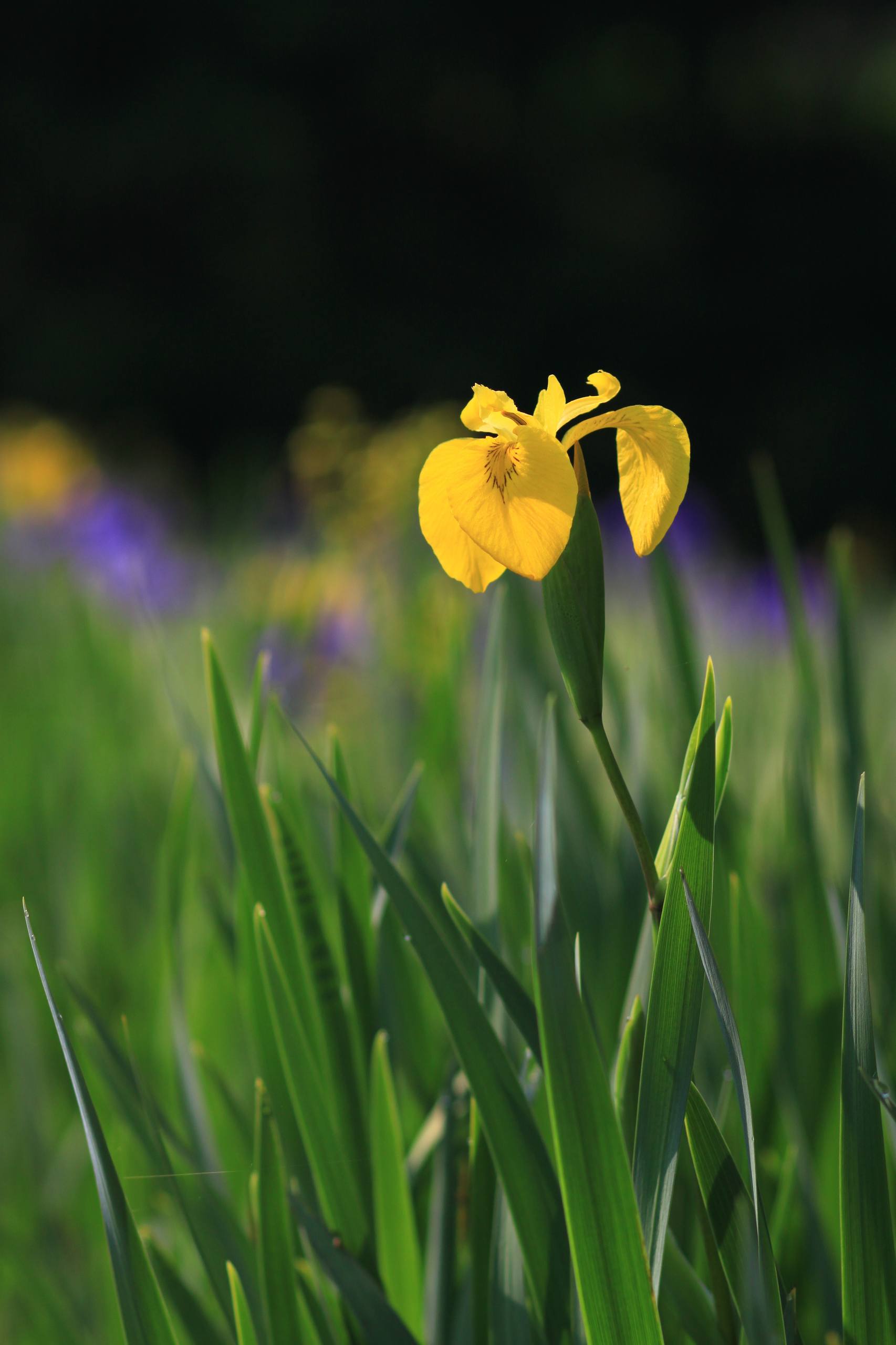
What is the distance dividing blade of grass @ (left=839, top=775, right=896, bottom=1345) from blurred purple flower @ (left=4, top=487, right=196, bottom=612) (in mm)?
1559

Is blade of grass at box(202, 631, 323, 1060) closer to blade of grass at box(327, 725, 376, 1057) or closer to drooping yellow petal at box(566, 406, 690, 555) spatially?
blade of grass at box(327, 725, 376, 1057)

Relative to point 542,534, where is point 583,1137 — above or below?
below

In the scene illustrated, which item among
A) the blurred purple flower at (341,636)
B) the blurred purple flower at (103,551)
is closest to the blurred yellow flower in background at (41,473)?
the blurred purple flower at (103,551)

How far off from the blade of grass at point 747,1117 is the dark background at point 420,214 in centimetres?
485

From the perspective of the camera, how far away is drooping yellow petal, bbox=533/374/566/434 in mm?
223

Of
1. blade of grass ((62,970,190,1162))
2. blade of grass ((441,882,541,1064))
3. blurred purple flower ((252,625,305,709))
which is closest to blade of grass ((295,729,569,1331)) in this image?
blade of grass ((441,882,541,1064))

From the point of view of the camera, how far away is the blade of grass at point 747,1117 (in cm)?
20

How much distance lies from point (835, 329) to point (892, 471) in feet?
3.26

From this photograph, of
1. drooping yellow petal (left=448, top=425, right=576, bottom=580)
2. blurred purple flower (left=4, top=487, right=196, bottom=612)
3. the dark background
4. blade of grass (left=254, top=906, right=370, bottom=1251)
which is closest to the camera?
drooping yellow petal (left=448, top=425, right=576, bottom=580)

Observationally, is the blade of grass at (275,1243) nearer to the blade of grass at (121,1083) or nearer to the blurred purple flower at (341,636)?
the blade of grass at (121,1083)

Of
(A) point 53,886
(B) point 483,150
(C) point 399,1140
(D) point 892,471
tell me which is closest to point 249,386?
(B) point 483,150

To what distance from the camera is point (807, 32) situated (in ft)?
17.7

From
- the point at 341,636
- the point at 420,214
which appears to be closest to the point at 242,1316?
the point at 341,636

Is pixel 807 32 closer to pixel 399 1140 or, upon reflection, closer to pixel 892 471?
pixel 892 471
